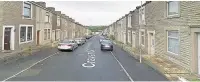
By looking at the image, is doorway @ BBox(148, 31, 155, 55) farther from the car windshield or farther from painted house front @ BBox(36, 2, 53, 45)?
painted house front @ BBox(36, 2, 53, 45)

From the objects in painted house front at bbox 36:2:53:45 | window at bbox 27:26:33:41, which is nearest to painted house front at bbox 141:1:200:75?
window at bbox 27:26:33:41

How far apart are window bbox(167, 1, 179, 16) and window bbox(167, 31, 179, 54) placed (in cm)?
129

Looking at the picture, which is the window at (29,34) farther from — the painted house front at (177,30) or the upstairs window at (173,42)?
the upstairs window at (173,42)

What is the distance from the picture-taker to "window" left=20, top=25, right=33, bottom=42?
85.6ft

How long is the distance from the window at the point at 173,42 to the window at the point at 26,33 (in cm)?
1577

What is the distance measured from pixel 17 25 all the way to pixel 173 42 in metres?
15.4

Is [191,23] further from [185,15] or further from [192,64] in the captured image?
[192,64]

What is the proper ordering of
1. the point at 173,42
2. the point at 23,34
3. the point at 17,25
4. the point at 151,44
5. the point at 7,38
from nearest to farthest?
the point at 173,42 < the point at 7,38 < the point at 151,44 < the point at 17,25 < the point at 23,34

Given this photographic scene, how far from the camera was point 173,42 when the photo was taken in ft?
53.7

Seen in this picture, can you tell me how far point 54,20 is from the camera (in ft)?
143

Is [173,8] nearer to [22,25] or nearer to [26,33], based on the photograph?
[22,25]

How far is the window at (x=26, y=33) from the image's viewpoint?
85.6 feet

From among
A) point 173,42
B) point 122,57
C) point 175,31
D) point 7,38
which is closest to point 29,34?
point 7,38

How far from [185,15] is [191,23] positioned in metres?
1.04
